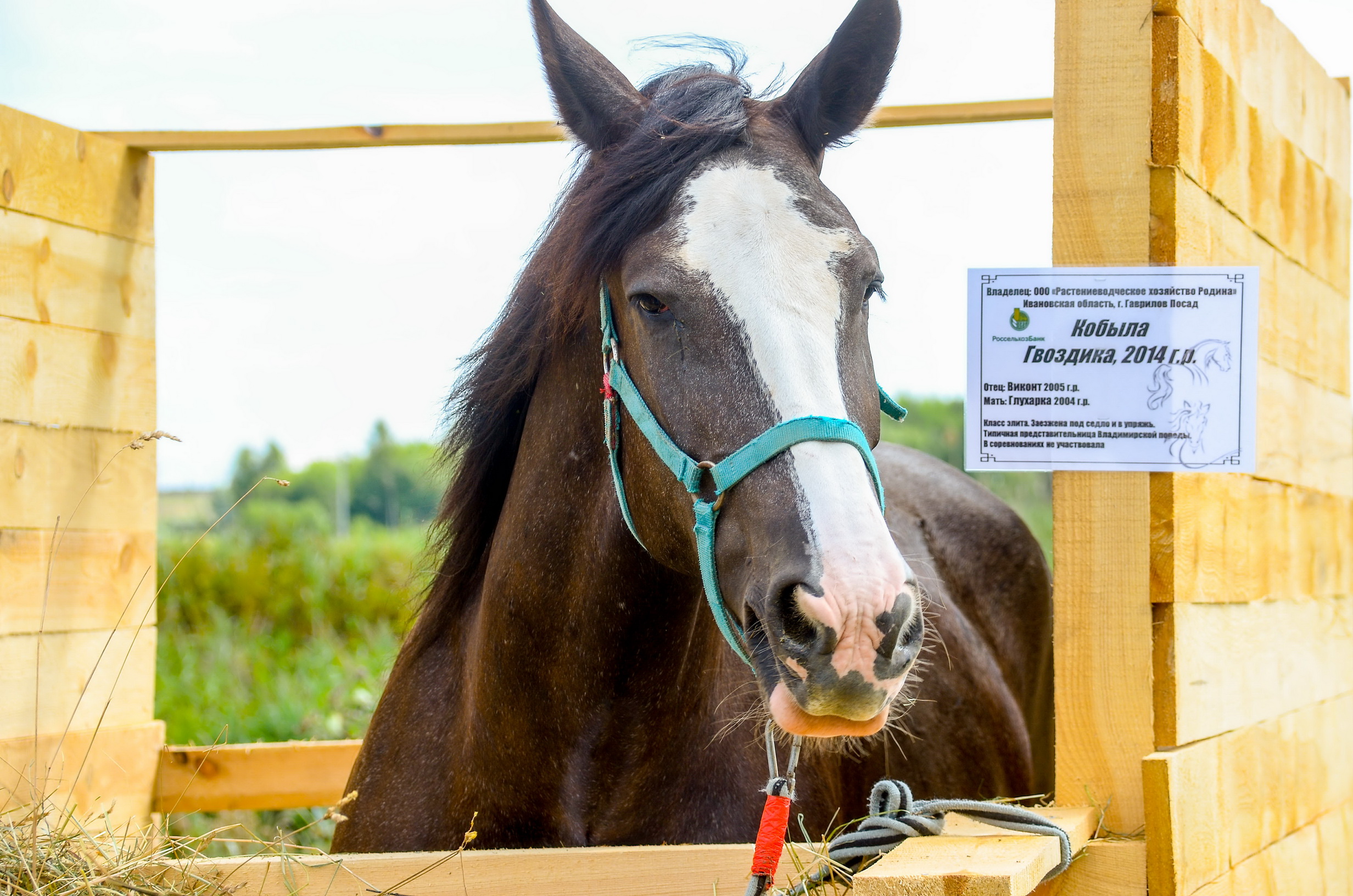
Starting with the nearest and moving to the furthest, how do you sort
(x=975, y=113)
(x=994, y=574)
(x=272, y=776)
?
(x=975, y=113), (x=272, y=776), (x=994, y=574)

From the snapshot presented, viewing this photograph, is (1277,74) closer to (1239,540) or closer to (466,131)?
(1239,540)

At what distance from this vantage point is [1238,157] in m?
1.92

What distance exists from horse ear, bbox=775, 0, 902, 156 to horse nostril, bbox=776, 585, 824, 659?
1075 millimetres

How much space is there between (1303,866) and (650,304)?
5.60 ft

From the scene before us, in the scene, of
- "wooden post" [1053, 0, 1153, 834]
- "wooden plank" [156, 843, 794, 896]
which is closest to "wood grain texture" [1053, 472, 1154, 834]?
"wooden post" [1053, 0, 1153, 834]

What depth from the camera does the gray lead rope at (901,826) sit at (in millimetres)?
1417

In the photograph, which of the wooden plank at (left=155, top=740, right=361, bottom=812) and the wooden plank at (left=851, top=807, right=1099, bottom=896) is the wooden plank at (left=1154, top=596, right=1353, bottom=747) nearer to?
the wooden plank at (left=851, top=807, right=1099, bottom=896)

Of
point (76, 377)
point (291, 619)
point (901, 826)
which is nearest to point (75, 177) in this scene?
point (76, 377)

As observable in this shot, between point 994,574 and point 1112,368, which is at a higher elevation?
point 1112,368

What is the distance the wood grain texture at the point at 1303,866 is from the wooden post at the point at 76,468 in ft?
7.44

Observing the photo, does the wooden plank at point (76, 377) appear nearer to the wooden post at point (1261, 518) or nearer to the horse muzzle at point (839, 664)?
the horse muzzle at point (839, 664)

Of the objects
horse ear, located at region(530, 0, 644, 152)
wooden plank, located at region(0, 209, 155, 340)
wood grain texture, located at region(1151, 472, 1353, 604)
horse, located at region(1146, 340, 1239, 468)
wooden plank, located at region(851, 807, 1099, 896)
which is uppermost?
horse ear, located at region(530, 0, 644, 152)

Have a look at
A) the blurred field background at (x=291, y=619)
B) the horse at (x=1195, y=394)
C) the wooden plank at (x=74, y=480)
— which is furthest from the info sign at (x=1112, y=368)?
the wooden plank at (x=74, y=480)

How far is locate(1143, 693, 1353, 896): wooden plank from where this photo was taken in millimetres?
1538
